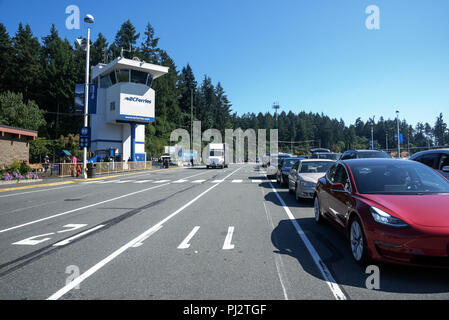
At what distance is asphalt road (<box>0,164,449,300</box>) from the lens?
3572 mm

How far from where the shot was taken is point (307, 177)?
423 inches

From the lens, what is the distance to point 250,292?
354 centimetres

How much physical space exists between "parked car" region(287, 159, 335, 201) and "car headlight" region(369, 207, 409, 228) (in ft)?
19.0

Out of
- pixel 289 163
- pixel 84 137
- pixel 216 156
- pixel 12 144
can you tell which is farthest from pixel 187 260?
pixel 216 156

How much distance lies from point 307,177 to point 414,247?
708 cm

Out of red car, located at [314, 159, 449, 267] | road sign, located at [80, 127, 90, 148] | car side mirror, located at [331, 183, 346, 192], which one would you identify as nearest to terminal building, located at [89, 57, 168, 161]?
road sign, located at [80, 127, 90, 148]

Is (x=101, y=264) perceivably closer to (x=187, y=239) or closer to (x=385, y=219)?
(x=187, y=239)

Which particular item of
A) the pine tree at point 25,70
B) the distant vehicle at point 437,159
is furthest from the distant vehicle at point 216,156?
the pine tree at point 25,70

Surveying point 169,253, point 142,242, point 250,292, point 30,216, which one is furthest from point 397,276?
point 30,216

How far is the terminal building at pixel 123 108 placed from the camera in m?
40.9

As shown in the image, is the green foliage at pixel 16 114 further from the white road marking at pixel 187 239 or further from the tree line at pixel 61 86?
the white road marking at pixel 187 239

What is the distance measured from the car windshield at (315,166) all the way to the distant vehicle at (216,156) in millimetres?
29719
